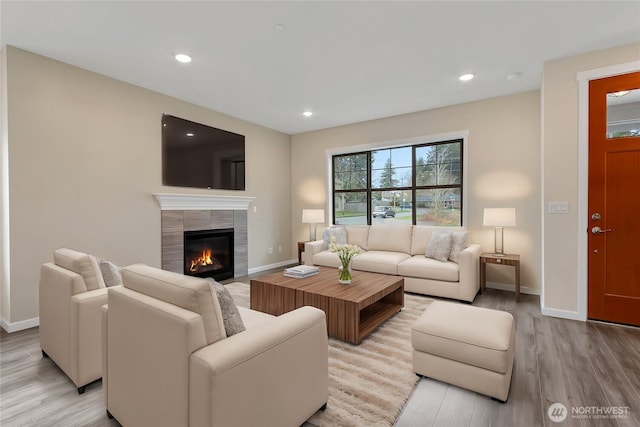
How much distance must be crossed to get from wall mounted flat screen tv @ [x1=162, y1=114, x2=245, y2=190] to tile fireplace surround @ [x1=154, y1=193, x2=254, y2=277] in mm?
229

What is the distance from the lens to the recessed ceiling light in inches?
118

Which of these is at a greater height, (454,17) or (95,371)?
(454,17)

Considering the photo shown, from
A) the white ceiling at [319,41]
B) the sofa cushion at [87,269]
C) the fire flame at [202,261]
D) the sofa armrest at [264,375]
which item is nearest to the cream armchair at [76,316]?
the sofa cushion at [87,269]

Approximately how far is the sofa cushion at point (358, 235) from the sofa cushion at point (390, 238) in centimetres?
8

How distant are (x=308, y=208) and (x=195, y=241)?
2364mm

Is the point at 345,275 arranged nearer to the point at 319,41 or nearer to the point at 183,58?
the point at 319,41

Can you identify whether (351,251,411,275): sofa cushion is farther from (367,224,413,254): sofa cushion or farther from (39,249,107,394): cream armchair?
(39,249,107,394): cream armchair

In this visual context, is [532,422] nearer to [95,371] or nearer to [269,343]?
[269,343]

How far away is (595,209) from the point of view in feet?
9.79

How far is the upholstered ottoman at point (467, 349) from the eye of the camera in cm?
176

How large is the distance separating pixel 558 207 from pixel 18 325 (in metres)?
5.59

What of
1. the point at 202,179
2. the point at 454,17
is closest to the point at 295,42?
the point at 454,17

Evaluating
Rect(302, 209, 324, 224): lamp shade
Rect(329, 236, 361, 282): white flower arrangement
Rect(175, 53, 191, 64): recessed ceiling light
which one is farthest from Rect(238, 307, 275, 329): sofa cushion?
Rect(302, 209, 324, 224): lamp shade

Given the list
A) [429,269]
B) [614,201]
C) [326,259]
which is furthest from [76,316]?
[614,201]
